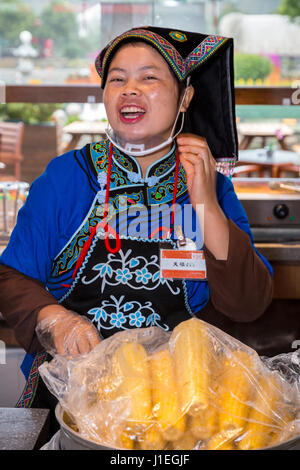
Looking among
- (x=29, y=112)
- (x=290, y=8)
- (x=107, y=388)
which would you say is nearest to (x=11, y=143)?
(x=29, y=112)

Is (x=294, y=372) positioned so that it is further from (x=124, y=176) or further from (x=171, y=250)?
(x=124, y=176)

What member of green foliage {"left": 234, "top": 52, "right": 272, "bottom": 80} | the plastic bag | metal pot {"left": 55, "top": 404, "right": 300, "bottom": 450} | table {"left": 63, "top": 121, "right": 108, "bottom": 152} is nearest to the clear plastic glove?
the plastic bag

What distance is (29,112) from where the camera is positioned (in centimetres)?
497

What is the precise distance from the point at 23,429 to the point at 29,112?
433cm

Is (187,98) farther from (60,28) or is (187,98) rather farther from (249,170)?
(60,28)

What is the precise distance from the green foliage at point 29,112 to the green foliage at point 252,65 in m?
1.45

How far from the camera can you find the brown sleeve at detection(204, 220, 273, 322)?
1.33 m

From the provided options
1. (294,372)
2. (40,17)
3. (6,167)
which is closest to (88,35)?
(40,17)

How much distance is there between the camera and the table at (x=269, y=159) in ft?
13.7

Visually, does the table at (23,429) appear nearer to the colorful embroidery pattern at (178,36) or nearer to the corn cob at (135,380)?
the corn cob at (135,380)

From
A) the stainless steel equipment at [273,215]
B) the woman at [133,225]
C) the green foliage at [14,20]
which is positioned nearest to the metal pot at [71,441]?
the woman at [133,225]

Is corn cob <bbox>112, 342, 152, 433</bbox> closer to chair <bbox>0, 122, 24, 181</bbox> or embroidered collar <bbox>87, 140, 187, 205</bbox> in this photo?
embroidered collar <bbox>87, 140, 187, 205</bbox>

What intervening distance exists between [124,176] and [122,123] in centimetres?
A: 14

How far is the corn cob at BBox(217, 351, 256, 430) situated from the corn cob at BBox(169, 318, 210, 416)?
30 millimetres
